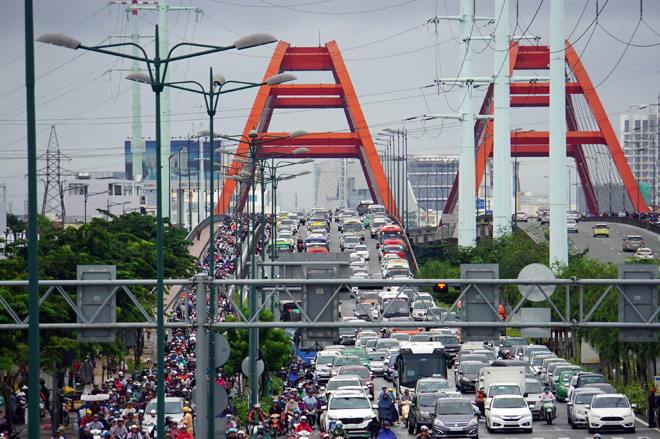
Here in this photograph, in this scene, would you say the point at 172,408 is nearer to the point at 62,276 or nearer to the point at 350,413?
the point at 350,413

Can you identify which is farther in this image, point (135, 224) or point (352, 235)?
point (352, 235)

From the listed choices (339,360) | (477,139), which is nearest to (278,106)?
(477,139)

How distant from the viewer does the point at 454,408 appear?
30812 mm

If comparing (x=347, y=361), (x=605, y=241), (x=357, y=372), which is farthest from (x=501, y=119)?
(x=357, y=372)

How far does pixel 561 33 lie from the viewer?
2322 inches

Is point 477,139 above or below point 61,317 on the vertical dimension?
→ above

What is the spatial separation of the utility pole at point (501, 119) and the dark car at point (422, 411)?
170 ft

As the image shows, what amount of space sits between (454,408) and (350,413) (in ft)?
9.98

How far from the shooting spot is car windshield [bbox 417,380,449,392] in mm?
35625

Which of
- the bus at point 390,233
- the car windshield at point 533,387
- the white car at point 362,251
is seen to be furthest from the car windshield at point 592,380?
the bus at point 390,233

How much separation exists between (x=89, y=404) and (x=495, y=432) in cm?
1212

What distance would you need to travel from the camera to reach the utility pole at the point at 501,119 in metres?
83.6

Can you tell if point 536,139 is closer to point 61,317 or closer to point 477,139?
point 477,139

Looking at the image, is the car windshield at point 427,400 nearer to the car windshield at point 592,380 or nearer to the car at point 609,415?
the car at point 609,415
